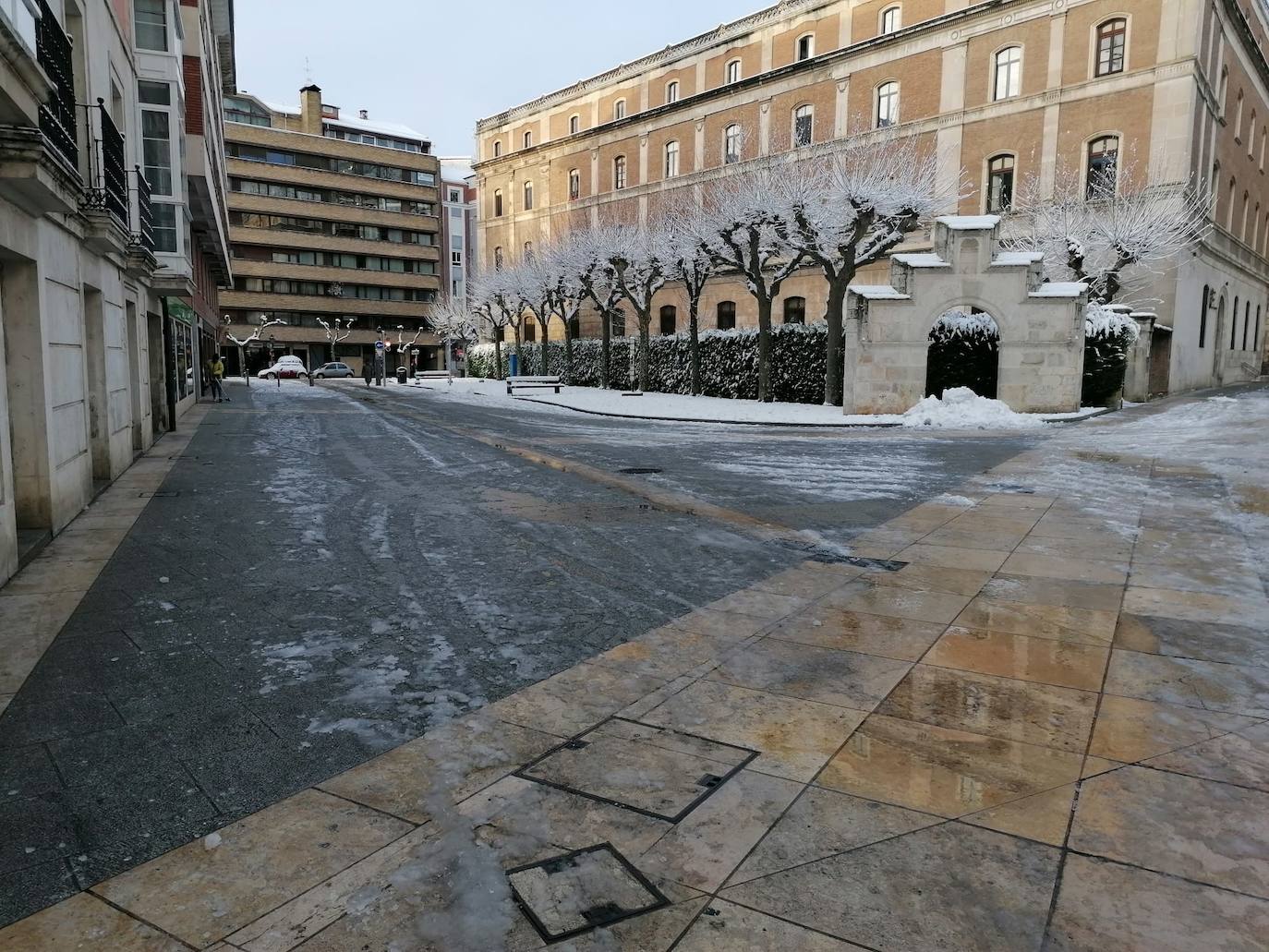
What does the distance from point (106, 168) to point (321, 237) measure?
6762 centimetres

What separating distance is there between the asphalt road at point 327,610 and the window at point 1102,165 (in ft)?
74.3

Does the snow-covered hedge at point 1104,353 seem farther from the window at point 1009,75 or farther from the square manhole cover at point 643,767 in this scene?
the square manhole cover at point 643,767

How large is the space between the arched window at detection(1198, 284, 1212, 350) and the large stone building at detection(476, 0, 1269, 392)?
13 centimetres

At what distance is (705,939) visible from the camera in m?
2.30

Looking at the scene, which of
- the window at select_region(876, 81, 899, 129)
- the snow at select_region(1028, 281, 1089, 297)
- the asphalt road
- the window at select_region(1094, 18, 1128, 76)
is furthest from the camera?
the window at select_region(876, 81, 899, 129)

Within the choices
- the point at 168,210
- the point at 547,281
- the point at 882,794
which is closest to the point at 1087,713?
the point at 882,794

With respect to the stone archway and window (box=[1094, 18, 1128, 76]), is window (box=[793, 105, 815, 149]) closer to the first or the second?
window (box=[1094, 18, 1128, 76])

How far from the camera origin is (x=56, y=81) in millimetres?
7906

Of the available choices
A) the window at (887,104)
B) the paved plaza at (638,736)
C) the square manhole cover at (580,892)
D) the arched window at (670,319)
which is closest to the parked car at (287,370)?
the arched window at (670,319)

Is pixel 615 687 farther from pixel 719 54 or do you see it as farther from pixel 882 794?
pixel 719 54

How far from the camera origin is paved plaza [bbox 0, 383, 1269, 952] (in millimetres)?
2445

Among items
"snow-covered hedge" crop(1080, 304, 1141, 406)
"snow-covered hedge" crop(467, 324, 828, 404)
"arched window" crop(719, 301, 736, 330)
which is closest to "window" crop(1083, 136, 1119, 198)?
"snow-covered hedge" crop(1080, 304, 1141, 406)

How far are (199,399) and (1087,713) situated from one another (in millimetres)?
31127

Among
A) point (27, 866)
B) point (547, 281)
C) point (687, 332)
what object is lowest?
point (27, 866)
